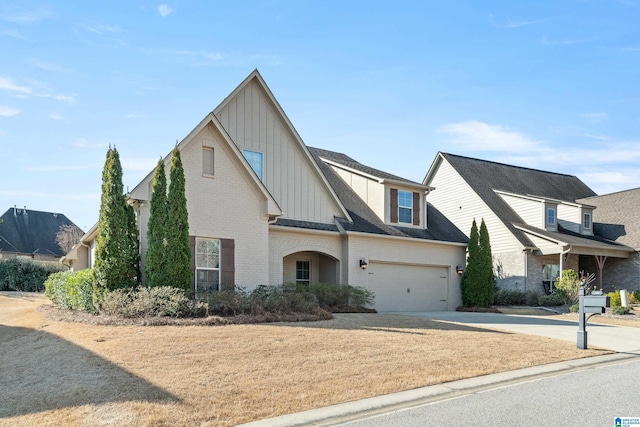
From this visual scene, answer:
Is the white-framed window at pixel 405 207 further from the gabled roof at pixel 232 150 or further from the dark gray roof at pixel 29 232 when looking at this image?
the dark gray roof at pixel 29 232

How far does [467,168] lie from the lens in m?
32.0

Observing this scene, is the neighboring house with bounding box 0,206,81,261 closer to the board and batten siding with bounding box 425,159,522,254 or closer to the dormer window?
the board and batten siding with bounding box 425,159,522,254

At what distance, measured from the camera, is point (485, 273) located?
25.0m

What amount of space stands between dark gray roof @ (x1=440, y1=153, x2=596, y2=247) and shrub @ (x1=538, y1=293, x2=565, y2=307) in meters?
2.78

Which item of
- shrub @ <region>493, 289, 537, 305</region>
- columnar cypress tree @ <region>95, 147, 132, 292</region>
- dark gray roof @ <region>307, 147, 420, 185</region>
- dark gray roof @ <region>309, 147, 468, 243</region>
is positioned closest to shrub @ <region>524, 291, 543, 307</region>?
shrub @ <region>493, 289, 537, 305</region>

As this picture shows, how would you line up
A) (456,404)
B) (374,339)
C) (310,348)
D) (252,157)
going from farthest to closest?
(252,157), (374,339), (310,348), (456,404)

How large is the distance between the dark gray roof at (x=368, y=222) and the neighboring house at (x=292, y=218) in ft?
0.24

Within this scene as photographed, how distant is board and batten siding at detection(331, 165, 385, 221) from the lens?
24.1 meters

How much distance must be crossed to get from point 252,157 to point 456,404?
1391 cm

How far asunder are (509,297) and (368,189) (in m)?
8.08

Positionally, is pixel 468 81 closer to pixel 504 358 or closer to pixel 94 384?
pixel 504 358

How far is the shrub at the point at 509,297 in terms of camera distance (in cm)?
2544

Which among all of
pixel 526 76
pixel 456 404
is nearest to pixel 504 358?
pixel 456 404

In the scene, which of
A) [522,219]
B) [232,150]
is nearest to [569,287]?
[522,219]
